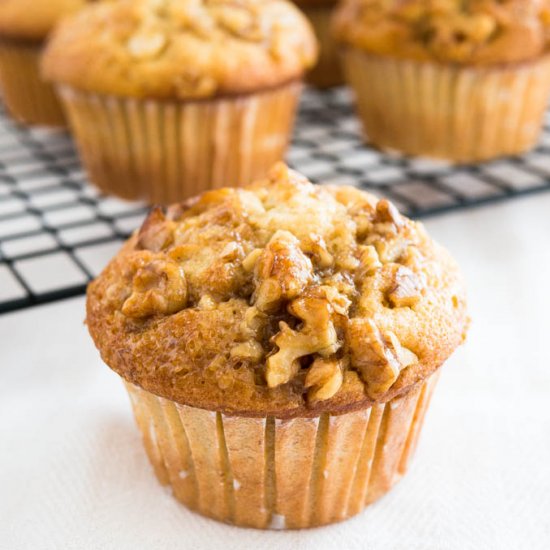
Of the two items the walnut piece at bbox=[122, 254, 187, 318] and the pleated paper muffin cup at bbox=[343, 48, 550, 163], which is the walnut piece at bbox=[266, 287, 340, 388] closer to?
the walnut piece at bbox=[122, 254, 187, 318]

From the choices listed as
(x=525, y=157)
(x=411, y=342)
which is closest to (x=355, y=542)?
(x=411, y=342)

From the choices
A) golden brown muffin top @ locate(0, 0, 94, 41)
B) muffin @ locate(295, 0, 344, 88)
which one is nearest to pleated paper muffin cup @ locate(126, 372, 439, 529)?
golden brown muffin top @ locate(0, 0, 94, 41)

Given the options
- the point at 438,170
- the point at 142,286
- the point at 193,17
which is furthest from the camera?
the point at 438,170

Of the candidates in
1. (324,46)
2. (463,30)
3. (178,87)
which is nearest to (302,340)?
(178,87)

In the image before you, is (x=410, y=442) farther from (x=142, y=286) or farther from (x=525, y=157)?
(x=525, y=157)

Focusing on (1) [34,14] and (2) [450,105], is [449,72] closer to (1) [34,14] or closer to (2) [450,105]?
(2) [450,105]

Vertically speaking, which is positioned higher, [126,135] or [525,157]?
[126,135]

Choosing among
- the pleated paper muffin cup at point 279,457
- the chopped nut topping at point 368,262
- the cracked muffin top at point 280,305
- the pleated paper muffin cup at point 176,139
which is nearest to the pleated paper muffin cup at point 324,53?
the pleated paper muffin cup at point 176,139
